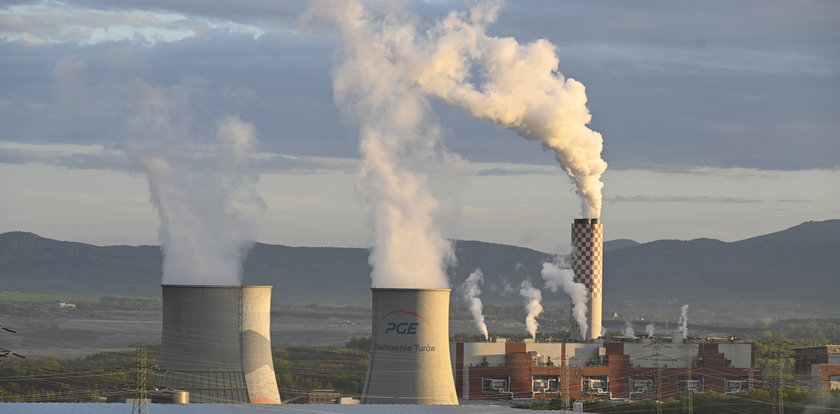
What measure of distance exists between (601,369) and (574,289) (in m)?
4.04

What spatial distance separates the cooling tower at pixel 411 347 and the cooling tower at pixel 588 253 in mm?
17619

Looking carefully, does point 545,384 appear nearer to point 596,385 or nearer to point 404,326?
point 596,385

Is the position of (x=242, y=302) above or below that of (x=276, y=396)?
above

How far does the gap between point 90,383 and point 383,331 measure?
52.9 metres

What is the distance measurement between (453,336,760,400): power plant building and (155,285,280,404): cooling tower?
16708mm

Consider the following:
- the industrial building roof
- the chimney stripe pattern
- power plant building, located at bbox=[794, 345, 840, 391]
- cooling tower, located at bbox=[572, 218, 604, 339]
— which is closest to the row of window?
power plant building, located at bbox=[794, 345, 840, 391]

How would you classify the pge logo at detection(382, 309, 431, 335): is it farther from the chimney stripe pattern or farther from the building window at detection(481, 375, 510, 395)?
the chimney stripe pattern

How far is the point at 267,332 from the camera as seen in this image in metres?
52.3

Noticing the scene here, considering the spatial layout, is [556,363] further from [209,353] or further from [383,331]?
[209,353]

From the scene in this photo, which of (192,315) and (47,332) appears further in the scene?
(47,332)

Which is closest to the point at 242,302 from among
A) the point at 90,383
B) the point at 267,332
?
the point at 267,332

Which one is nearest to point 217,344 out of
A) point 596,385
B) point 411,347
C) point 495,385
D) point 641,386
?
point 411,347

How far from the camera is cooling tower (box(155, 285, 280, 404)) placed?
49406 mm

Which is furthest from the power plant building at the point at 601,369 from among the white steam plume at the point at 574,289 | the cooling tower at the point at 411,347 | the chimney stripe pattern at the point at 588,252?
the cooling tower at the point at 411,347
